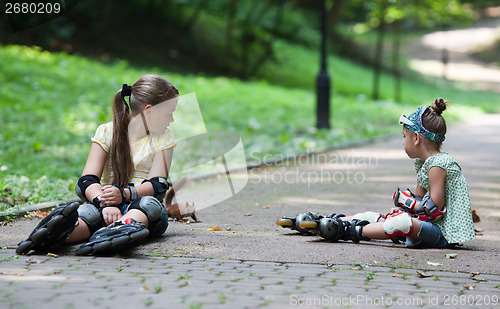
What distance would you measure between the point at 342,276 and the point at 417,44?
4706 centimetres

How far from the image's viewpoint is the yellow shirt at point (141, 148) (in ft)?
15.9

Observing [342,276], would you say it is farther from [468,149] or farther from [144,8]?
[144,8]

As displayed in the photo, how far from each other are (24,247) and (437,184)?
2850 mm

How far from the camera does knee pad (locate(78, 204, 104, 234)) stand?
454 cm

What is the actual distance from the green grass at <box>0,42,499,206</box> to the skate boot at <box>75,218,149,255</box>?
2.30 meters

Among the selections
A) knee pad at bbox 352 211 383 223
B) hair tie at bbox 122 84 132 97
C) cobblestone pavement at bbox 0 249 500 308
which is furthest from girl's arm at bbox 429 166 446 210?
hair tie at bbox 122 84 132 97

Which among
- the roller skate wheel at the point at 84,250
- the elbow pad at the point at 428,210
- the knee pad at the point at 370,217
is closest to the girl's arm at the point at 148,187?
the roller skate wheel at the point at 84,250

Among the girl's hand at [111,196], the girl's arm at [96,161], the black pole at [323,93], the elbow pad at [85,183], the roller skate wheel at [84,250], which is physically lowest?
the roller skate wheel at [84,250]

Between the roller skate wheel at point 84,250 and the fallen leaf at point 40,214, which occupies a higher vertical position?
the fallen leaf at point 40,214

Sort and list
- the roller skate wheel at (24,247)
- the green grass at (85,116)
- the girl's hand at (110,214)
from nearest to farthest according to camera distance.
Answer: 1. the roller skate wheel at (24,247)
2. the girl's hand at (110,214)
3. the green grass at (85,116)

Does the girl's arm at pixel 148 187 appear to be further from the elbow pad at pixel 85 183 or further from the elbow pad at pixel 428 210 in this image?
the elbow pad at pixel 428 210

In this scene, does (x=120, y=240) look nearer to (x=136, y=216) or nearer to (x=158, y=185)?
(x=136, y=216)

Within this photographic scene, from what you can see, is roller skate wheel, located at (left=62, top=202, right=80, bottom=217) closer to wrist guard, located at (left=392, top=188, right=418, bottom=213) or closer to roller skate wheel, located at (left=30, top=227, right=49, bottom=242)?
roller skate wheel, located at (left=30, top=227, right=49, bottom=242)

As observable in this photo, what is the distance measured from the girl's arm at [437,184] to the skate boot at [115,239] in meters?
2.04
